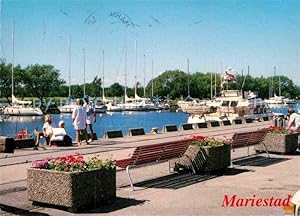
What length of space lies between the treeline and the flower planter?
96.8m

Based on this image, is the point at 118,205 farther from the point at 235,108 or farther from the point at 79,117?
the point at 235,108

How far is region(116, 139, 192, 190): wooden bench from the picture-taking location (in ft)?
34.7

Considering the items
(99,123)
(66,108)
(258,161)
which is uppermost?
(66,108)

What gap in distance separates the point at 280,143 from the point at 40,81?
121121mm

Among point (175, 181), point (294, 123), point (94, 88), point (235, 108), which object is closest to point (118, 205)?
point (175, 181)

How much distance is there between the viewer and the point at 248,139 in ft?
50.0

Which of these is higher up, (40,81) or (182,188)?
(40,81)

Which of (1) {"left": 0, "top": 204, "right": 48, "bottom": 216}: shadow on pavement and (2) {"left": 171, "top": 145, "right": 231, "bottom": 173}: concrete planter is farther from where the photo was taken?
(2) {"left": 171, "top": 145, "right": 231, "bottom": 173}: concrete planter

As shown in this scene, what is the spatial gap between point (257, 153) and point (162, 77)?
15585 centimetres

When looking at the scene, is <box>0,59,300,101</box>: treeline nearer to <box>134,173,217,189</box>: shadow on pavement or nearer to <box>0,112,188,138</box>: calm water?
<box>0,112,188,138</box>: calm water

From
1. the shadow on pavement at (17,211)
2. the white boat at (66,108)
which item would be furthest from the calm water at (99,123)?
the shadow on pavement at (17,211)

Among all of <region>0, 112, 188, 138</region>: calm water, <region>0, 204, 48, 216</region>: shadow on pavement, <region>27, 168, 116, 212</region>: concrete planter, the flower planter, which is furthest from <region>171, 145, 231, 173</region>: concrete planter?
<region>0, 112, 188, 138</region>: calm water

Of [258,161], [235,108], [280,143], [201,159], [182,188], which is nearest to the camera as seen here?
[182,188]

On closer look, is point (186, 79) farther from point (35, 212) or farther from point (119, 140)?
Answer: point (35, 212)
